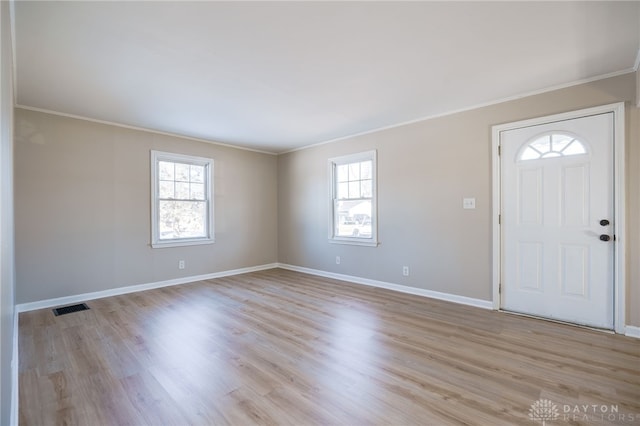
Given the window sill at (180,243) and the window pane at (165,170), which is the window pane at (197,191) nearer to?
the window pane at (165,170)

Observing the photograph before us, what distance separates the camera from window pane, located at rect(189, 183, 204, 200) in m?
5.30

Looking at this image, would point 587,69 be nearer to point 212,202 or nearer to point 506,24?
point 506,24

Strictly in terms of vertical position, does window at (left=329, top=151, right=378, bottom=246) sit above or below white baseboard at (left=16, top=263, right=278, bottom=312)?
above

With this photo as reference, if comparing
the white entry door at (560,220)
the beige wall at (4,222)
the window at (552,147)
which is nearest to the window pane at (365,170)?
the white entry door at (560,220)

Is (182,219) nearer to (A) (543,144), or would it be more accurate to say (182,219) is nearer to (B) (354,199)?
(B) (354,199)

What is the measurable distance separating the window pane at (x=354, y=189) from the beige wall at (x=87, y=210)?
2.51m

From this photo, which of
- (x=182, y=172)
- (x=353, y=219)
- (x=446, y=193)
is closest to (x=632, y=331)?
(x=446, y=193)

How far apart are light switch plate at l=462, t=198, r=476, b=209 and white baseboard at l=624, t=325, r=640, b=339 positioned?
1.80m

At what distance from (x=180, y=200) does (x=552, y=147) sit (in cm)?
537

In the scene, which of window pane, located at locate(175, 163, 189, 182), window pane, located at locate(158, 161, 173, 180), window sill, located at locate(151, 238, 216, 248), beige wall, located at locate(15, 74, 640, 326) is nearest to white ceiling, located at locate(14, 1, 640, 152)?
beige wall, located at locate(15, 74, 640, 326)

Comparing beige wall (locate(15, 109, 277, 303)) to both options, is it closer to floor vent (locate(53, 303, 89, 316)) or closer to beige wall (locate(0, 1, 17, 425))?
floor vent (locate(53, 303, 89, 316))

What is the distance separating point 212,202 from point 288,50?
3.68 meters

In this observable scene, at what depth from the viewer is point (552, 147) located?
10.7ft

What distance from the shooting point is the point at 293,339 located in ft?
9.21
